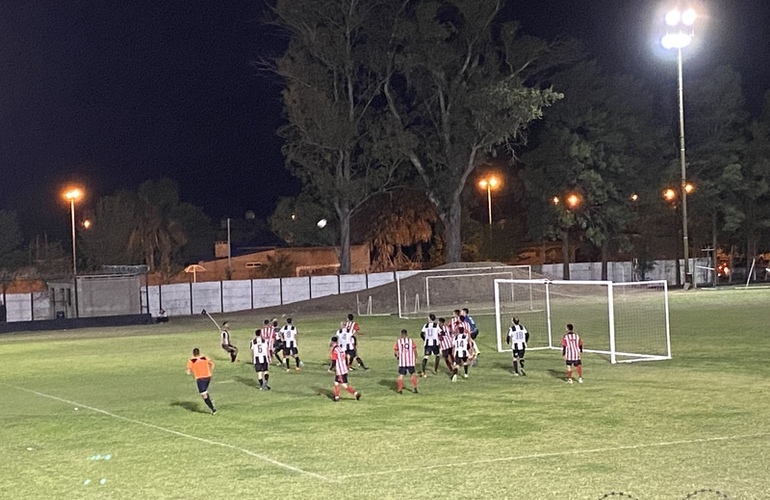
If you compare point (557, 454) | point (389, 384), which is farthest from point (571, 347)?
point (557, 454)

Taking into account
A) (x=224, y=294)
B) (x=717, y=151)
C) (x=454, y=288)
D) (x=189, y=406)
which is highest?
(x=717, y=151)

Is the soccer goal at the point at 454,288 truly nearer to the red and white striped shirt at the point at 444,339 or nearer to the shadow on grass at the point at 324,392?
the red and white striped shirt at the point at 444,339

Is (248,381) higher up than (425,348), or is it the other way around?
(425,348)

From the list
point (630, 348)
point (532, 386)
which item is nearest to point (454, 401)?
point (532, 386)

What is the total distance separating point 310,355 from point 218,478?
18.5 metres

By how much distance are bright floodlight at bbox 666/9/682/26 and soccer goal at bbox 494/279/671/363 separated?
14128 millimetres

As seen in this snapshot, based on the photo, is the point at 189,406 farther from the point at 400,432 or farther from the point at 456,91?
the point at 456,91

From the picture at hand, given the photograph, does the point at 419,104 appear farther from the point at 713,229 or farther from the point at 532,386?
the point at 532,386

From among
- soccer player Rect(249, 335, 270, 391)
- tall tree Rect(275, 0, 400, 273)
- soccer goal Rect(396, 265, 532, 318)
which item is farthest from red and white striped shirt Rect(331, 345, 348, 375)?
tall tree Rect(275, 0, 400, 273)

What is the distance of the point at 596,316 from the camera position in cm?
4500

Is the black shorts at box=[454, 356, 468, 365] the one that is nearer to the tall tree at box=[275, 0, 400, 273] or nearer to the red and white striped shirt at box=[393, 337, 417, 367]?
the red and white striped shirt at box=[393, 337, 417, 367]

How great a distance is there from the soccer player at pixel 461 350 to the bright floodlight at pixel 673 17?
1201 inches

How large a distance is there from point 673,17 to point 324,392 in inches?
1352

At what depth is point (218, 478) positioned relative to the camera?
A: 45.6ft
